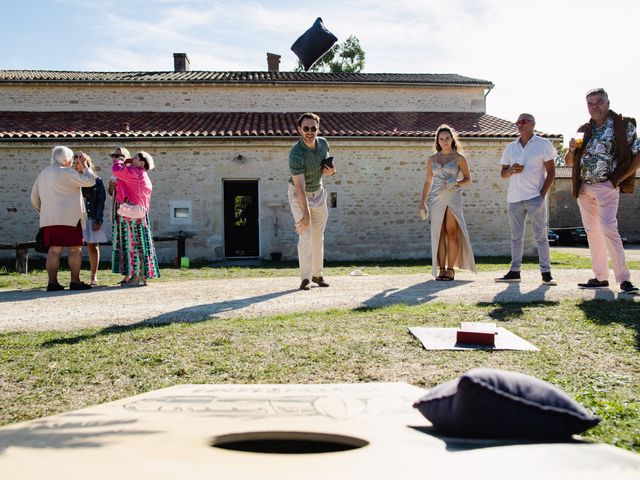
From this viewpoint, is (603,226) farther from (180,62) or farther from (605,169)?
(180,62)

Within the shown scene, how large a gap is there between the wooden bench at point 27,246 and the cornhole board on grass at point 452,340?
7220 mm

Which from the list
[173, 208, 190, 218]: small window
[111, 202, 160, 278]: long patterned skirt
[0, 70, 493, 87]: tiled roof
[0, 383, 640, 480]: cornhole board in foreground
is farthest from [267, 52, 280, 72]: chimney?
[0, 383, 640, 480]: cornhole board in foreground

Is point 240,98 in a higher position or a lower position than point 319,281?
higher

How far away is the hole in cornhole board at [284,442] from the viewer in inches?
63.4

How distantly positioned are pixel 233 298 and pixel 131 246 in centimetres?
189

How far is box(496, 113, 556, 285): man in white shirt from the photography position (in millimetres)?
6270

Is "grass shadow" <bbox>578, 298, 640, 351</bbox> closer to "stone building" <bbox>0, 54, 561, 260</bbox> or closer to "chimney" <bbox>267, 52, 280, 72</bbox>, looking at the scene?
"stone building" <bbox>0, 54, 561, 260</bbox>

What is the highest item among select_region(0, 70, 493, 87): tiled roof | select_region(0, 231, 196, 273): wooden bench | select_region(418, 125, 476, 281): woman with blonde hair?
select_region(0, 70, 493, 87): tiled roof

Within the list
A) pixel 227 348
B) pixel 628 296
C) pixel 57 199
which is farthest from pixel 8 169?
pixel 628 296

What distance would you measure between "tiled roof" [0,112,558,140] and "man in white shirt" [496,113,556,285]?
8590mm

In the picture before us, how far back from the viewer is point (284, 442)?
166cm

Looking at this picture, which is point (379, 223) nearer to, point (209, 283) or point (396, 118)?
point (396, 118)

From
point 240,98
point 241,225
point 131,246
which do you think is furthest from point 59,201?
point 240,98

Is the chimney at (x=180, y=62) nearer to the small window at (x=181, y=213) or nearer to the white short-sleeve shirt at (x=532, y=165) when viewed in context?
the small window at (x=181, y=213)
